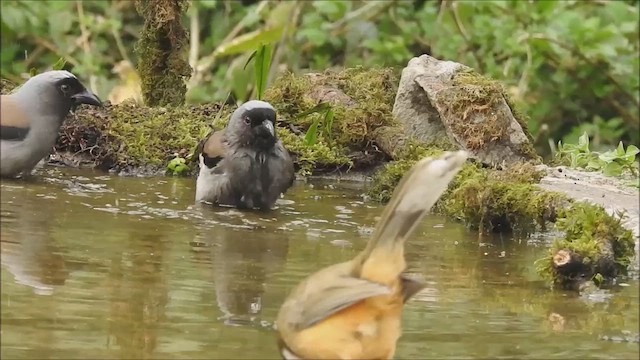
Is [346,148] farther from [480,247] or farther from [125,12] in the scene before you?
[125,12]

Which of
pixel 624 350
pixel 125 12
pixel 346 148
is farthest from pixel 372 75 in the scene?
pixel 125 12

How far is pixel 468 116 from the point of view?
7.55 m

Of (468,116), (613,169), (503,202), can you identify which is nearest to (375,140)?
(468,116)

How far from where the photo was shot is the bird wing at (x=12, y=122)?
5.84 meters

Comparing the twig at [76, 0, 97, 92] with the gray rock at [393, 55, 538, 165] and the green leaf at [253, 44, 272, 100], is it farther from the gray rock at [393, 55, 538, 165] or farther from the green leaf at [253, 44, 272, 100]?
the gray rock at [393, 55, 538, 165]

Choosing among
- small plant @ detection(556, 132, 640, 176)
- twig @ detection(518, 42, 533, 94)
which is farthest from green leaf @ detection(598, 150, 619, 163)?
twig @ detection(518, 42, 533, 94)

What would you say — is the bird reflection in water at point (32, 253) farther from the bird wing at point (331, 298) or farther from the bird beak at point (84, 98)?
the bird beak at point (84, 98)

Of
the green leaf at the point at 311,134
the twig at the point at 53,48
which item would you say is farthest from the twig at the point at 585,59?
the twig at the point at 53,48

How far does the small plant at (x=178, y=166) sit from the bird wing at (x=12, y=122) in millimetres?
1545

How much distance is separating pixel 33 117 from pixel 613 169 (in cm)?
310

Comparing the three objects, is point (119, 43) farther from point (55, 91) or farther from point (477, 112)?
point (55, 91)

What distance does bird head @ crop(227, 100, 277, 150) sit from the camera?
6832mm

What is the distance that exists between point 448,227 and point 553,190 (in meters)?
0.58

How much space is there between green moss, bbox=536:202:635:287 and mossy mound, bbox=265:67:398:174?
2.50 metres
